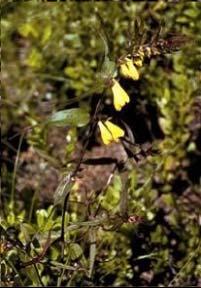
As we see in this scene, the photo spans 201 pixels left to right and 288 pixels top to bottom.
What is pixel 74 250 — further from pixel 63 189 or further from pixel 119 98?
pixel 119 98

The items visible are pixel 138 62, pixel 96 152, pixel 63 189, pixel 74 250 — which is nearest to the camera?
pixel 138 62

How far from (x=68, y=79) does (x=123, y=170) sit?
1.06 metres

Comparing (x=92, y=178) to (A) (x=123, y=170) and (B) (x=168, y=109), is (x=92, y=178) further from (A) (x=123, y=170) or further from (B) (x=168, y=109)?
(A) (x=123, y=170)

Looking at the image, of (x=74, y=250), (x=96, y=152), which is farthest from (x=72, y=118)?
(x=96, y=152)

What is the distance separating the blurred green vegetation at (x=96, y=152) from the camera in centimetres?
180

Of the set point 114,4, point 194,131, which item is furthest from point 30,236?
point 114,4

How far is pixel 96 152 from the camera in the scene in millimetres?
2604

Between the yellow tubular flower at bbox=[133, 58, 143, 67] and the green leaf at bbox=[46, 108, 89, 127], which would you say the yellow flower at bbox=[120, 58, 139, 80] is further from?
the green leaf at bbox=[46, 108, 89, 127]

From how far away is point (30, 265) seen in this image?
1514 millimetres

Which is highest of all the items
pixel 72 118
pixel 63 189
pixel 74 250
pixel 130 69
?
pixel 130 69

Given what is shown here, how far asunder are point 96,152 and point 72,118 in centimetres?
109

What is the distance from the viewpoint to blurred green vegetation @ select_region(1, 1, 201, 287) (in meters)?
1.80

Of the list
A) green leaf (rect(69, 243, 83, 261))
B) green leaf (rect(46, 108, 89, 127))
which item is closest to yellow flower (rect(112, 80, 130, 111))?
green leaf (rect(46, 108, 89, 127))

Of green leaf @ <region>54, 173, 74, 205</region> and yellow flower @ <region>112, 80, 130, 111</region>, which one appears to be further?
green leaf @ <region>54, 173, 74, 205</region>
